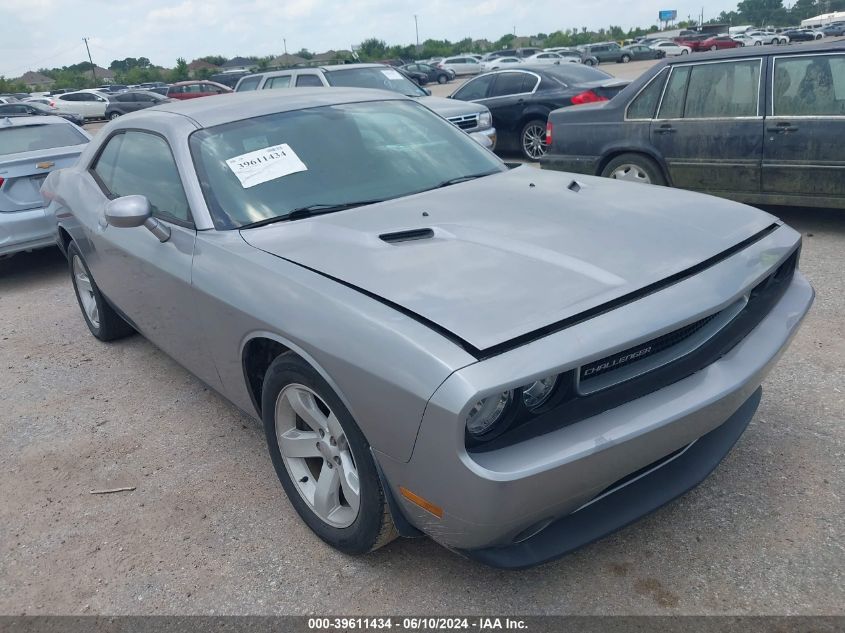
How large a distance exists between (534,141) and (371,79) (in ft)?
8.33

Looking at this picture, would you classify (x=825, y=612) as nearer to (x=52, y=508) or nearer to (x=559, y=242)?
(x=559, y=242)

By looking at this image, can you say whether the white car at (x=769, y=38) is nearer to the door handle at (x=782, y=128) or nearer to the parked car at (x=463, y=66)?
the parked car at (x=463, y=66)

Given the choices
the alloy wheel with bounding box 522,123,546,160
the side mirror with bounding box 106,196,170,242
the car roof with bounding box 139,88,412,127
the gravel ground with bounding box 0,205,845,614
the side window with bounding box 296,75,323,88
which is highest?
the car roof with bounding box 139,88,412,127

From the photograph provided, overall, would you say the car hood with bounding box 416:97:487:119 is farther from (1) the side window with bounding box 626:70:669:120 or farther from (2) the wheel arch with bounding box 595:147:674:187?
(1) the side window with bounding box 626:70:669:120

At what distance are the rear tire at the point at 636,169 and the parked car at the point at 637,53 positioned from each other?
42.4m

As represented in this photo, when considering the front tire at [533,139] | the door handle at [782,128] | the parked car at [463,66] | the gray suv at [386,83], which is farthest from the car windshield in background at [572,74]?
the parked car at [463,66]

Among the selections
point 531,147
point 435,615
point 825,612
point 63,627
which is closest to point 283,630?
point 435,615

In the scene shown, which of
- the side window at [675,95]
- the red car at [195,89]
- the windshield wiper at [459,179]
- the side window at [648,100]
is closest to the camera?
the windshield wiper at [459,179]

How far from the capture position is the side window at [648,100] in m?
6.66

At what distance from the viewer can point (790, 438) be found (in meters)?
3.14

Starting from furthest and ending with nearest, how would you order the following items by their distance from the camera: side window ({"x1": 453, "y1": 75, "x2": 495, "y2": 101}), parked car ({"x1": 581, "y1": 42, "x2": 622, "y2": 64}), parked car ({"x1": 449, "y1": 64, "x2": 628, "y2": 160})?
1. parked car ({"x1": 581, "y1": 42, "x2": 622, "y2": 64})
2. side window ({"x1": 453, "y1": 75, "x2": 495, "y2": 101})
3. parked car ({"x1": 449, "y1": 64, "x2": 628, "y2": 160})

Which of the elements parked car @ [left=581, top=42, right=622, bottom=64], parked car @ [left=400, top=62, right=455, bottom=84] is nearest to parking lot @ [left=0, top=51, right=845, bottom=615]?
parked car @ [left=400, top=62, right=455, bottom=84]

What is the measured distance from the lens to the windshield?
10555mm

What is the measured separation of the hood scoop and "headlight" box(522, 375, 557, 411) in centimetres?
84
